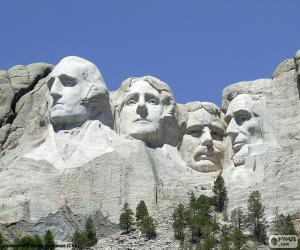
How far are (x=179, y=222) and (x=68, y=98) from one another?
510cm

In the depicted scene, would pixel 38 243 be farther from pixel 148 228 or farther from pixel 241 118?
pixel 241 118

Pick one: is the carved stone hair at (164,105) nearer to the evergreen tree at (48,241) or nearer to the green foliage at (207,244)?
the green foliage at (207,244)

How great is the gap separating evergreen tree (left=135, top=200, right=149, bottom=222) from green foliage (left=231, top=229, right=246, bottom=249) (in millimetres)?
2391

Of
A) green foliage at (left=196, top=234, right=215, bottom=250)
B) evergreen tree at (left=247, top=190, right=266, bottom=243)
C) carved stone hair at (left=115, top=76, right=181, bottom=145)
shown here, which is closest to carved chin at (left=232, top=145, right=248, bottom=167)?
carved stone hair at (left=115, top=76, right=181, bottom=145)

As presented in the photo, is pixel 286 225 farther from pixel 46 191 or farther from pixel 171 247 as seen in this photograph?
pixel 46 191

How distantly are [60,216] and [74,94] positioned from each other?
3.36m

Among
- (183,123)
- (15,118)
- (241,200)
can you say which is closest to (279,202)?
(241,200)

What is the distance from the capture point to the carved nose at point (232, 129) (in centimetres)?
5100

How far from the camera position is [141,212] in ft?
159

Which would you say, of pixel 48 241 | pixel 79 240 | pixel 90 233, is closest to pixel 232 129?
pixel 90 233

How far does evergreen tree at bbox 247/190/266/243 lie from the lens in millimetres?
47969

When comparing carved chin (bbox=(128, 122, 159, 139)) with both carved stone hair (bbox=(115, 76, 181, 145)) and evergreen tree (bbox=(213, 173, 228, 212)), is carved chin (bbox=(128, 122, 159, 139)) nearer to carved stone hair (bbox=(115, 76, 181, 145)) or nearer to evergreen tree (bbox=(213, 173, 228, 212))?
carved stone hair (bbox=(115, 76, 181, 145))

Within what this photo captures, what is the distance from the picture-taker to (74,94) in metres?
50.9

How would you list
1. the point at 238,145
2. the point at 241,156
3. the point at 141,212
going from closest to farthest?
the point at 141,212
the point at 241,156
the point at 238,145
